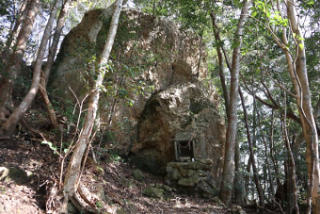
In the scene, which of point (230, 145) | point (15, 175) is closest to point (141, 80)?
point (230, 145)

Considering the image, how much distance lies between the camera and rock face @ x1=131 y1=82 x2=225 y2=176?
9.92 meters

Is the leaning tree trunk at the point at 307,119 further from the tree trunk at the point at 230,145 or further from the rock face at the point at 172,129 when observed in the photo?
the rock face at the point at 172,129

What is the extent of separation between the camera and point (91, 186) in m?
5.35

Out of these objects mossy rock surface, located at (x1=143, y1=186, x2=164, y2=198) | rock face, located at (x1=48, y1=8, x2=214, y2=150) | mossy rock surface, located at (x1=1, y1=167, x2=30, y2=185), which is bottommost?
mossy rock surface, located at (x1=143, y1=186, x2=164, y2=198)

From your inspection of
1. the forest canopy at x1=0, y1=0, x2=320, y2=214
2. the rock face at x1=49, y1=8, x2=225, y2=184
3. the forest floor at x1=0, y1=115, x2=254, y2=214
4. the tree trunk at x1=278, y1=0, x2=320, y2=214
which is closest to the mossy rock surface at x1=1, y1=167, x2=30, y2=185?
the forest floor at x1=0, y1=115, x2=254, y2=214

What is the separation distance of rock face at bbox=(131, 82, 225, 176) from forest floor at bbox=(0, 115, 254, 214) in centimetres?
114

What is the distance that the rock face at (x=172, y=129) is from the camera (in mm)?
9922

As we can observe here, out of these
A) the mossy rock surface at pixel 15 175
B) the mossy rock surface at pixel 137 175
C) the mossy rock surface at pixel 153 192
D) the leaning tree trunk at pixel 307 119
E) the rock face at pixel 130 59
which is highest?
the rock face at pixel 130 59

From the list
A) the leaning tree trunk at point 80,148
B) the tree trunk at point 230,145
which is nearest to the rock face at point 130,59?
the leaning tree trunk at point 80,148

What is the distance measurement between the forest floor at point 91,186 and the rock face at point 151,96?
1537 mm

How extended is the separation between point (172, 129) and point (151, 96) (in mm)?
2171

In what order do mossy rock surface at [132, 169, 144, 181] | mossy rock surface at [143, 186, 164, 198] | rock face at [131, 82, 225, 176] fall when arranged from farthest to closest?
rock face at [131, 82, 225, 176]
mossy rock surface at [132, 169, 144, 181]
mossy rock surface at [143, 186, 164, 198]

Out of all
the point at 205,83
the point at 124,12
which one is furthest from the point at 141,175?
the point at 124,12

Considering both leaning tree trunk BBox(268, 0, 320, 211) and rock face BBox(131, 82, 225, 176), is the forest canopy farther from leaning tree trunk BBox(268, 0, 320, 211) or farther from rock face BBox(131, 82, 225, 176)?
rock face BBox(131, 82, 225, 176)
